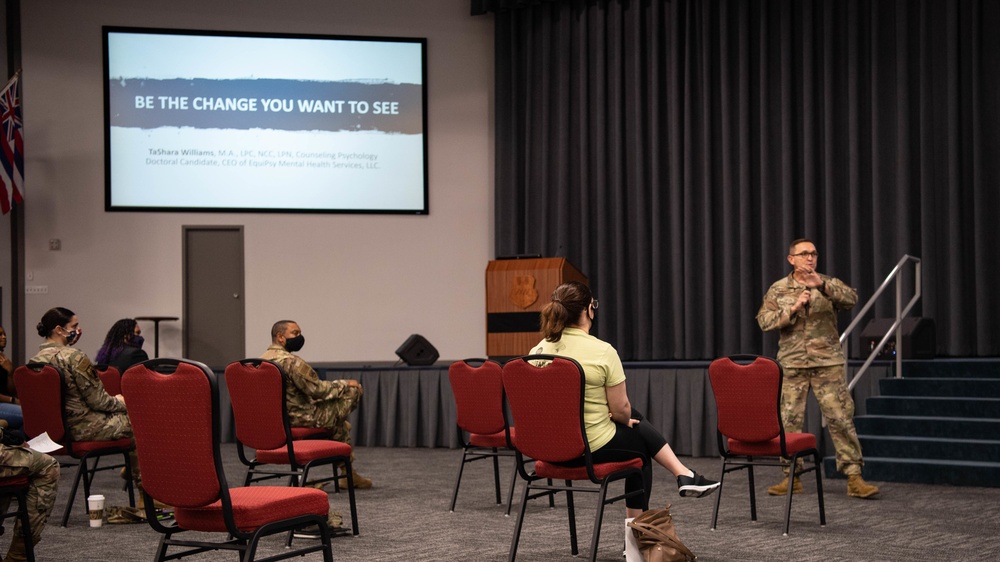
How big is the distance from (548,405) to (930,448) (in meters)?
4.06

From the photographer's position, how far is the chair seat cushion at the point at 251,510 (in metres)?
2.87

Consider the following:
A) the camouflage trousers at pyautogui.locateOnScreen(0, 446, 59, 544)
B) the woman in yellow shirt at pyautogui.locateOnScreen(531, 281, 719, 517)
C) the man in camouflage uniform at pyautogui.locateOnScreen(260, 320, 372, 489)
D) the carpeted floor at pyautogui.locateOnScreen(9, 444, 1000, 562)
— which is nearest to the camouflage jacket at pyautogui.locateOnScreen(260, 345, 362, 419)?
the man in camouflage uniform at pyautogui.locateOnScreen(260, 320, 372, 489)

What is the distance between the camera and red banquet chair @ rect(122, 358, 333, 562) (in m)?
2.75

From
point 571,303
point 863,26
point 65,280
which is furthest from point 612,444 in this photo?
point 65,280

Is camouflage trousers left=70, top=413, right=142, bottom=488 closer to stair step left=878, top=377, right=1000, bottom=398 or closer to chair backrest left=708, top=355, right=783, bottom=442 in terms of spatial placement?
chair backrest left=708, top=355, right=783, bottom=442

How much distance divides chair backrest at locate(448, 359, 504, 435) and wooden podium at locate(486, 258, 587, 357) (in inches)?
98.4

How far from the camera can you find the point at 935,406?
714 cm

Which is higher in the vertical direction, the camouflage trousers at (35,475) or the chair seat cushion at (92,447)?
the camouflage trousers at (35,475)

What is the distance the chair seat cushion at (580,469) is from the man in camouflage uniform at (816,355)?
2.42m

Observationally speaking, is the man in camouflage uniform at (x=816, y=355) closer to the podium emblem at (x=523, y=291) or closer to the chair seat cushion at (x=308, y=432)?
the podium emblem at (x=523, y=291)

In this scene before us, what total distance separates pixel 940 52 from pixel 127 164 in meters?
7.81

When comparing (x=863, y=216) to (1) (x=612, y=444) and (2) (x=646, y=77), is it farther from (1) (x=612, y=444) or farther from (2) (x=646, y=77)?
(1) (x=612, y=444)

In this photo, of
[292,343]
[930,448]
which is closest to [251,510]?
[292,343]

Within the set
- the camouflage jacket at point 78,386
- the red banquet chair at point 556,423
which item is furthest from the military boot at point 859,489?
the camouflage jacket at point 78,386
